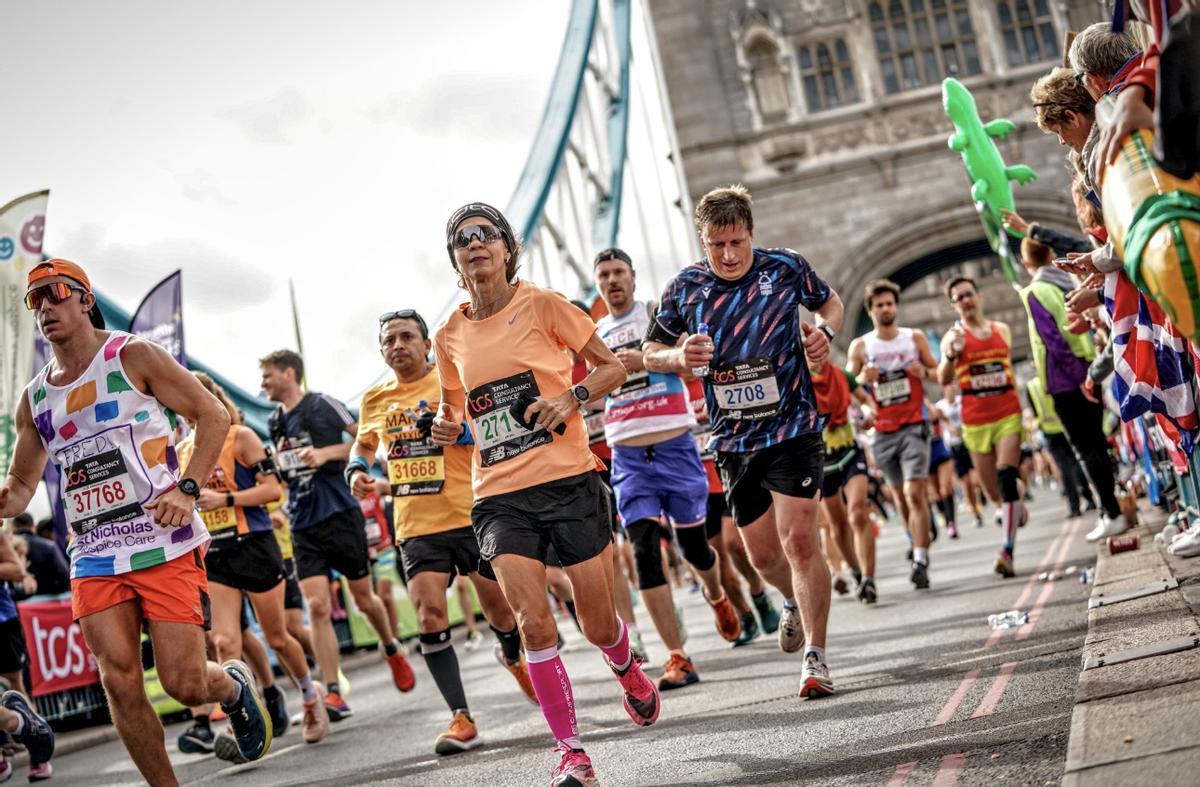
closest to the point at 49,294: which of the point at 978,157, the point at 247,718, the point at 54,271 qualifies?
the point at 54,271

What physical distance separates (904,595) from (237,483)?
169 inches

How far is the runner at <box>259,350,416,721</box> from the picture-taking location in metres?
8.24

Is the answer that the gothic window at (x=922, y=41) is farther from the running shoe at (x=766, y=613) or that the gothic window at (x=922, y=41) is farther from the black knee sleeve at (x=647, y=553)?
the black knee sleeve at (x=647, y=553)

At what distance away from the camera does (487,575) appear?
6547 millimetres

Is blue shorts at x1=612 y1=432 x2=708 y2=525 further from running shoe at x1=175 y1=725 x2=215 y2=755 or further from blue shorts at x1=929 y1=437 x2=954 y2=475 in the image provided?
blue shorts at x1=929 y1=437 x2=954 y2=475

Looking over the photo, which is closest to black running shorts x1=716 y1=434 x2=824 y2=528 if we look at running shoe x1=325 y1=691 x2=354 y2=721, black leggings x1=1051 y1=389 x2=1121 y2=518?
running shoe x1=325 y1=691 x2=354 y2=721

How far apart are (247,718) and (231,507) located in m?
2.68

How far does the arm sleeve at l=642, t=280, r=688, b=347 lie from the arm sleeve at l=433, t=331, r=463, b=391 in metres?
1.06

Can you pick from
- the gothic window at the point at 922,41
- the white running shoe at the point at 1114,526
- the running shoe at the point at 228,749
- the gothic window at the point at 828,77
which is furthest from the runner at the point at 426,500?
the gothic window at the point at 922,41

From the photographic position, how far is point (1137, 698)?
3.24m

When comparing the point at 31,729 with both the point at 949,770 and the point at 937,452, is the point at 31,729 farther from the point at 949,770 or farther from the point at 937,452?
A: the point at 937,452

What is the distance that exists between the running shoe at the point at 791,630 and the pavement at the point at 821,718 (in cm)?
18

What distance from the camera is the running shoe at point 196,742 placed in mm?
8125

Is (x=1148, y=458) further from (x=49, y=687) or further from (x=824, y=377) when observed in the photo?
(x=49, y=687)
